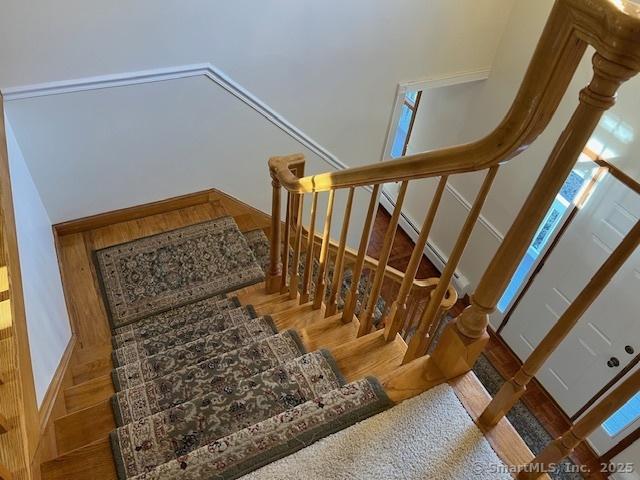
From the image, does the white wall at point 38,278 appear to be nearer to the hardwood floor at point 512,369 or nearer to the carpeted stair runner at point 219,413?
the carpeted stair runner at point 219,413

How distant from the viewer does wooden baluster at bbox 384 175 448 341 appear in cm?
122

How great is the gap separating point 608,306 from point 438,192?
9.72 feet

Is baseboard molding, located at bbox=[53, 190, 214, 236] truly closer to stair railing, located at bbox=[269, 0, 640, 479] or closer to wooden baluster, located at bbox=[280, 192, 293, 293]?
wooden baluster, located at bbox=[280, 192, 293, 293]

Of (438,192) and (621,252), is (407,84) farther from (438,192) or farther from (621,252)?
(621,252)

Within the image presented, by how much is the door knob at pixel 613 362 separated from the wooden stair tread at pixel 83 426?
3.48 meters

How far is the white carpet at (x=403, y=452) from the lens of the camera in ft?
3.65

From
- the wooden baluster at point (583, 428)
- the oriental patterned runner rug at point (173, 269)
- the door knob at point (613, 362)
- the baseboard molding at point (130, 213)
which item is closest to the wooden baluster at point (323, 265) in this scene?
the oriental patterned runner rug at point (173, 269)

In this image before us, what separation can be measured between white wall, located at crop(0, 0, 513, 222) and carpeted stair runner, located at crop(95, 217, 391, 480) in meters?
0.46

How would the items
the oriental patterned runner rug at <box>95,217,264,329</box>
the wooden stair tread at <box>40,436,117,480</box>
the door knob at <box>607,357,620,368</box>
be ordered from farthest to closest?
the door knob at <box>607,357,620,368</box> < the oriental patterned runner rug at <box>95,217,264,329</box> < the wooden stair tread at <box>40,436,117,480</box>

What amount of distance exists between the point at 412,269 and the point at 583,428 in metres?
0.60

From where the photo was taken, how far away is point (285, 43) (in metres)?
2.87

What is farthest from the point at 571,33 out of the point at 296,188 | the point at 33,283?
the point at 33,283

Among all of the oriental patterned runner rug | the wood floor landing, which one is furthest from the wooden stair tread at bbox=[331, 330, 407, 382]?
the oriental patterned runner rug

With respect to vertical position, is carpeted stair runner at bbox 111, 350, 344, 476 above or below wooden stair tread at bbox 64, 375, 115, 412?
above
